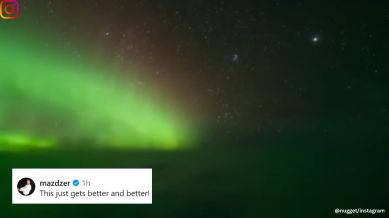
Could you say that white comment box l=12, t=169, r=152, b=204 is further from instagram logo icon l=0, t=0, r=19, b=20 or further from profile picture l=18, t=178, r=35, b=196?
instagram logo icon l=0, t=0, r=19, b=20

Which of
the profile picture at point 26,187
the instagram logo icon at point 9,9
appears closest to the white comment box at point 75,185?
the profile picture at point 26,187

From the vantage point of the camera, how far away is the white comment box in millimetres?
2787

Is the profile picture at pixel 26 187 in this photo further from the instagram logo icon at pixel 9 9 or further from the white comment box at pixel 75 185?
the instagram logo icon at pixel 9 9

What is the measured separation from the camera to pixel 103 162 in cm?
282

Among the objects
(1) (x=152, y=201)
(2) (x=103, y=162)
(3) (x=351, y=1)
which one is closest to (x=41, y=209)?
(2) (x=103, y=162)

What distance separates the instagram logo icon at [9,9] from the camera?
283 cm

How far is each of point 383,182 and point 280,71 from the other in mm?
1043

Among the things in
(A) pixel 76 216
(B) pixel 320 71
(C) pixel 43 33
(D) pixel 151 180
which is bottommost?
(A) pixel 76 216

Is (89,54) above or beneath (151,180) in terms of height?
above

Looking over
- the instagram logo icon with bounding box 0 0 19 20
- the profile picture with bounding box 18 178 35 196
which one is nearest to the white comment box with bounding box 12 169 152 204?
the profile picture with bounding box 18 178 35 196

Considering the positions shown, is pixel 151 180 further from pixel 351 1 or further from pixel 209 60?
pixel 351 1

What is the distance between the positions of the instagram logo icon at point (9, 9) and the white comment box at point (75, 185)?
1.07 meters

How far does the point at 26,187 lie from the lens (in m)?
2.79

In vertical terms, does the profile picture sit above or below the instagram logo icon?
below
